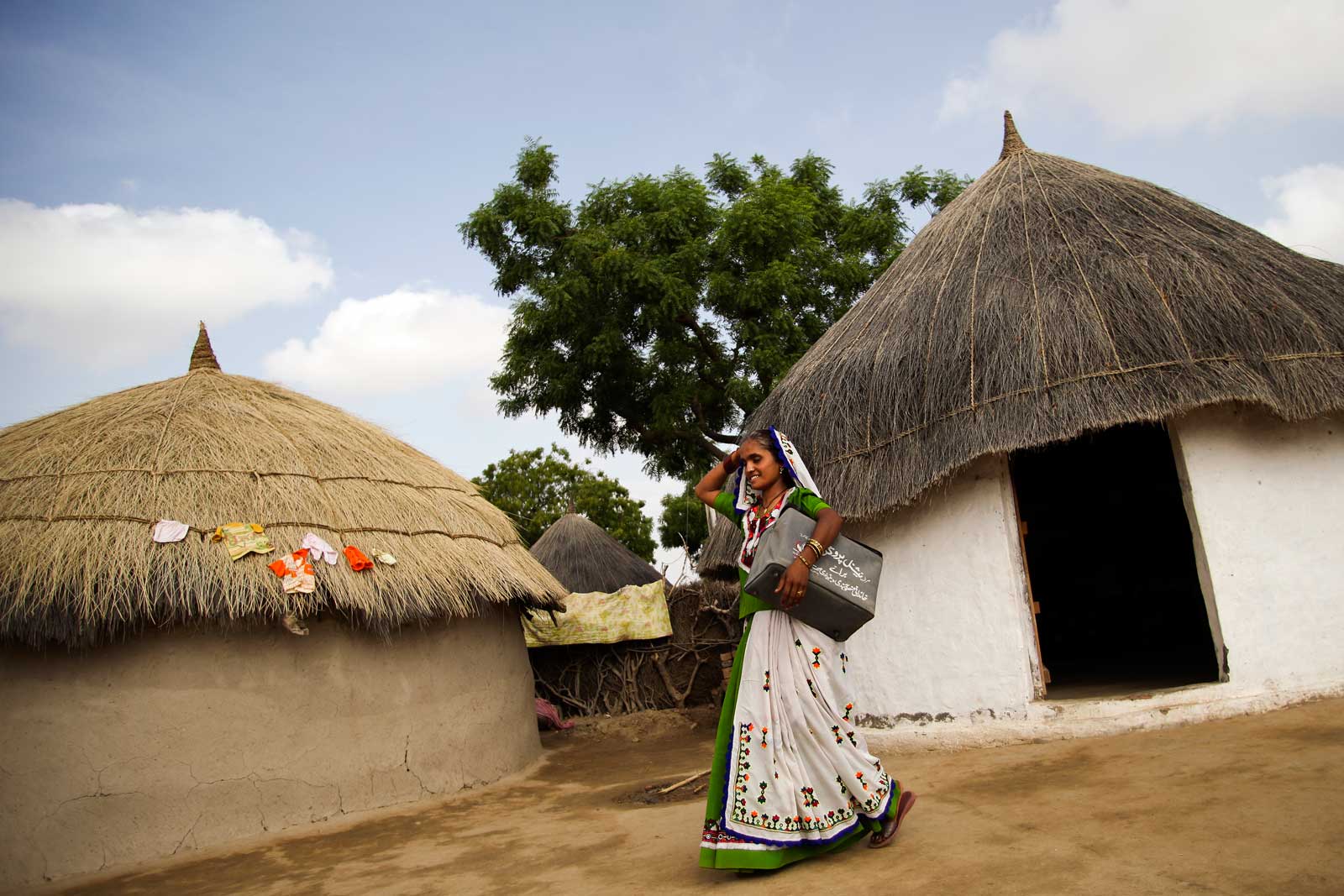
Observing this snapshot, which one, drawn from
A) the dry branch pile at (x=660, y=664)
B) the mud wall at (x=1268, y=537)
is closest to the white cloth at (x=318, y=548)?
the dry branch pile at (x=660, y=664)

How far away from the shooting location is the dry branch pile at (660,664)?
420 inches

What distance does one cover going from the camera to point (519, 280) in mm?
13641

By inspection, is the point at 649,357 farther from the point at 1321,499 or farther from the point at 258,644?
the point at 1321,499

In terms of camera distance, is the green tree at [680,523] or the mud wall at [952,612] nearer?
the mud wall at [952,612]

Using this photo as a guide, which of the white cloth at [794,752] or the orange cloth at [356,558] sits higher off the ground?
the orange cloth at [356,558]

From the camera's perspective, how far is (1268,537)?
5422 mm

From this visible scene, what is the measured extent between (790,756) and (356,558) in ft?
13.8

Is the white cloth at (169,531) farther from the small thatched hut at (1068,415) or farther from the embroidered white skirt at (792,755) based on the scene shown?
the embroidered white skirt at (792,755)

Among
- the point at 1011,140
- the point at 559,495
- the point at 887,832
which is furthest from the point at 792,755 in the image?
the point at 559,495

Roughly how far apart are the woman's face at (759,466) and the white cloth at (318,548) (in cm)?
387

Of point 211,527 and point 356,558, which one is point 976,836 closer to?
point 356,558

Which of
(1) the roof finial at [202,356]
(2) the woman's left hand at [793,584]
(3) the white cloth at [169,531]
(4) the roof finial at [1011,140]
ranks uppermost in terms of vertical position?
(4) the roof finial at [1011,140]

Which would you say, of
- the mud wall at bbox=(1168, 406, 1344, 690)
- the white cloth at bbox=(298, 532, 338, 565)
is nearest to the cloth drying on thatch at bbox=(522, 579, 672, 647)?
the white cloth at bbox=(298, 532, 338, 565)

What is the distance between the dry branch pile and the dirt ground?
12.7ft
